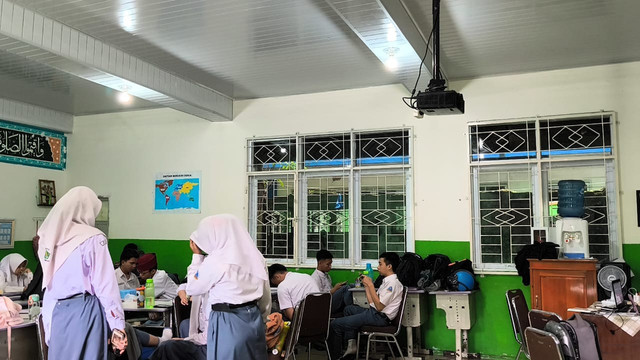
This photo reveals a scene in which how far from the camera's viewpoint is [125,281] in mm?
6012

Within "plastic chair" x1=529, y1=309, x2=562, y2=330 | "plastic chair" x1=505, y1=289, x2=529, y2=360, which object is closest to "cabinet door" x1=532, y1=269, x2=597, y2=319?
"plastic chair" x1=505, y1=289, x2=529, y2=360

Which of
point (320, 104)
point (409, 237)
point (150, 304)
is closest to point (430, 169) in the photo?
point (409, 237)

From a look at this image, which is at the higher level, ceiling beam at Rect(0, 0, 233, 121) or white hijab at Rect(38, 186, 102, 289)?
ceiling beam at Rect(0, 0, 233, 121)

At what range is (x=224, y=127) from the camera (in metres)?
8.20

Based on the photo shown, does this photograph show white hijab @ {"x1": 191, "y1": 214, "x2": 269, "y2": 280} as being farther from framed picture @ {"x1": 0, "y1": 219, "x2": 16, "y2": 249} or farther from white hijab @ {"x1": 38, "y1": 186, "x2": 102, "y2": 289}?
framed picture @ {"x1": 0, "y1": 219, "x2": 16, "y2": 249}

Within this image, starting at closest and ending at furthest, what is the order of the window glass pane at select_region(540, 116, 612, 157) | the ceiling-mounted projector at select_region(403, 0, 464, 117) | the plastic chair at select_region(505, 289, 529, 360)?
the ceiling-mounted projector at select_region(403, 0, 464, 117) → the plastic chair at select_region(505, 289, 529, 360) → the window glass pane at select_region(540, 116, 612, 157)

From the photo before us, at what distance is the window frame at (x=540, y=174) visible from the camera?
20.3ft

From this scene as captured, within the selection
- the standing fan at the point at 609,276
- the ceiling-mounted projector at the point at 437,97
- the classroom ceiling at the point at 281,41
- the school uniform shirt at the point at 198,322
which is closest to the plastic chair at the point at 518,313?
the standing fan at the point at 609,276

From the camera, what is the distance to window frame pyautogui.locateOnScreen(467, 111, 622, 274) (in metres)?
6.20

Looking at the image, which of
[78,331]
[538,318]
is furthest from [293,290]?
[78,331]

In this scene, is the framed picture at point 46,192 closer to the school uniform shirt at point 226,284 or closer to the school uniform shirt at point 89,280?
the school uniform shirt at point 89,280

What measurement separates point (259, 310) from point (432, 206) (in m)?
3.87

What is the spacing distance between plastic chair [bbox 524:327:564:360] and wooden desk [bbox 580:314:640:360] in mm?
1176

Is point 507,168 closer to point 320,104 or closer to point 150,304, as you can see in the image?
point 320,104
